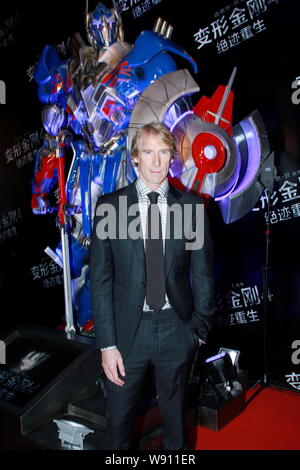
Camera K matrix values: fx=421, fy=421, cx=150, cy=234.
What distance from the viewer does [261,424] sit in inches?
103

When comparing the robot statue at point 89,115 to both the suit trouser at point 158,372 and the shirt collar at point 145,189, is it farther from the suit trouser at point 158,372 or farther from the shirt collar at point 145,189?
the suit trouser at point 158,372

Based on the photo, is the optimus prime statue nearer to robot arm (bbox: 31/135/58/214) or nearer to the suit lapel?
robot arm (bbox: 31/135/58/214)

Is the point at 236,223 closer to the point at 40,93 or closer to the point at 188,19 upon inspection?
the point at 188,19

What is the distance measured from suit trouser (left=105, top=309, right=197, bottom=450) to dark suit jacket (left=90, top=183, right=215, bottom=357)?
0.16ft

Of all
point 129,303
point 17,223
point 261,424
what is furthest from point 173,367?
point 17,223

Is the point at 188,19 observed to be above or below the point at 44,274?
above

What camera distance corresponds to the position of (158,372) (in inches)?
71.1

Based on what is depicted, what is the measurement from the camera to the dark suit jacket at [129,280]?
1.72 metres

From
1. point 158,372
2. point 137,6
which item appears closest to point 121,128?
point 137,6

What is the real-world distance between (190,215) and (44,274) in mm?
3859

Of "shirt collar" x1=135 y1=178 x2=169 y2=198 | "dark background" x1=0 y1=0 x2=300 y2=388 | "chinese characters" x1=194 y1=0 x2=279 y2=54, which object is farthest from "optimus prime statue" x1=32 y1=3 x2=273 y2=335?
"shirt collar" x1=135 y1=178 x2=169 y2=198

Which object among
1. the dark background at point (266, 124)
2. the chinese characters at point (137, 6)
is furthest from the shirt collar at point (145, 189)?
the chinese characters at point (137, 6)
